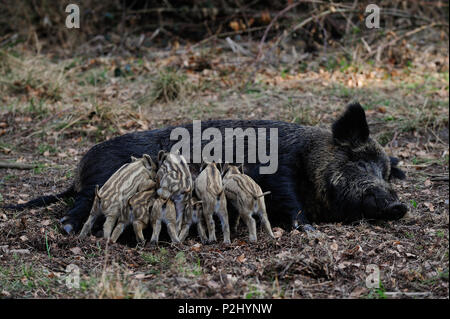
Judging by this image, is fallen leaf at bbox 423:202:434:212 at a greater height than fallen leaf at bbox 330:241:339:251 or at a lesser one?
greater

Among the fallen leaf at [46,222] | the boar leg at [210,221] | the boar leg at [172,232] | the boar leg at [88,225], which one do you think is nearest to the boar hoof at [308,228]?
the boar leg at [210,221]

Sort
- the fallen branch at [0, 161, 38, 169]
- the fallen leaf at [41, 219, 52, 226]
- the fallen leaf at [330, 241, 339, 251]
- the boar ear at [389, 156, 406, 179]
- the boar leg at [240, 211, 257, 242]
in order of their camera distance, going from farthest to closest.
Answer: the fallen branch at [0, 161, 38, 169] → the boar ear at [389, 156, 406, 179] → the fallen leaf at [41, 219, 52, 226] → the boar leg at [240, 211, 257, 242] → the fallen leaf at [330, 241, 339, 251]

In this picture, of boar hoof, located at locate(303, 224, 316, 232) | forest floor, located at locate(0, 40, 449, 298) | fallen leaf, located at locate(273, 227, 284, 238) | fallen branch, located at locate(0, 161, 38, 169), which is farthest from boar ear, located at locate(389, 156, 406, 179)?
fallen branch, located at locate(0, 161, 38, 169)

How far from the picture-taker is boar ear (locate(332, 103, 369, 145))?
18.4ft

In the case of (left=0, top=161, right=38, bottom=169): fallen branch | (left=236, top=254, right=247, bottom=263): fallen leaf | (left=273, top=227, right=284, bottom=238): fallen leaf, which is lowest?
(left=236, top=254, right=247, bottom=263): fallen leaf

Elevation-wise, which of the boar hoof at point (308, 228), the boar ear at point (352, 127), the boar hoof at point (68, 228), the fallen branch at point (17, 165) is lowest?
the boar hoof at point (308, 228)

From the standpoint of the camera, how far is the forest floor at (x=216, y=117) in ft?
12.8

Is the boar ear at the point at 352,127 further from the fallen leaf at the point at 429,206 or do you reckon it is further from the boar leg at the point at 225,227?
the boar leg at the point at 225,227

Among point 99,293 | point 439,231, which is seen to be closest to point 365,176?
point 439,231

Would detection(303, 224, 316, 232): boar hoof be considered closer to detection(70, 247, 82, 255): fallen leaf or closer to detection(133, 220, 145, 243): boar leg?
detection(133, 220, 145, 243): boar leg

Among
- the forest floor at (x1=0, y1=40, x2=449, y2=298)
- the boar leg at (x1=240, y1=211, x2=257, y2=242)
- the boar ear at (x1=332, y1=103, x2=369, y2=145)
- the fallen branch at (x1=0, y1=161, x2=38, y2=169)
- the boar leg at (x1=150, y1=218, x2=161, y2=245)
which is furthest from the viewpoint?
the fallen branch at (x1=0, y1=161, x2=38, y2=169)

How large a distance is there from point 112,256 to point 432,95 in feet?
22.8

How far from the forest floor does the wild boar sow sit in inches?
10.1

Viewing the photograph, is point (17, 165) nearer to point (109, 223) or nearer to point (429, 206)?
point (109, 223)
